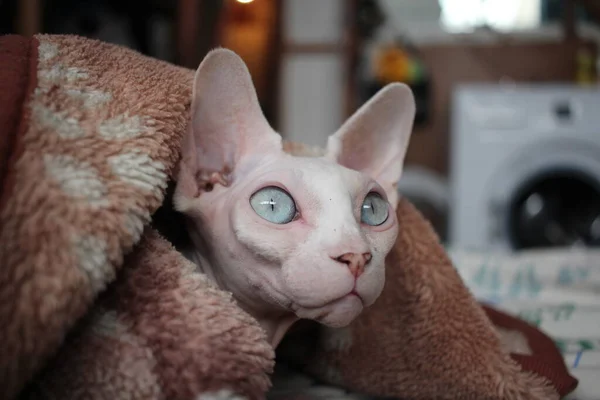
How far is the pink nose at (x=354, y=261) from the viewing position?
44 cm

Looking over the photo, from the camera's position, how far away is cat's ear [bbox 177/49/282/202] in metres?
Answer: 0.53

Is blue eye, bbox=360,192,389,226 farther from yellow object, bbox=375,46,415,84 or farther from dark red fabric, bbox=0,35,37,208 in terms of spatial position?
yellow object, bbox=375,46,415,84

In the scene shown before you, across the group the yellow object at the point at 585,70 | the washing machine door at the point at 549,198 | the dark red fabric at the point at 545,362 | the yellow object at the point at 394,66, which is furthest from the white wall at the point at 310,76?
the dark red fabric at the point at 545,362

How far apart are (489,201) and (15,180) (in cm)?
213

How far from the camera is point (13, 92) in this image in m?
0.43

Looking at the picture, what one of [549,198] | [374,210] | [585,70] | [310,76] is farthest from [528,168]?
[374,210]

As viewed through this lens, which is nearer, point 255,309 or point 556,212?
point 255,309

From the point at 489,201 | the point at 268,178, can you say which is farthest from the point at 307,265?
the point at 489,201

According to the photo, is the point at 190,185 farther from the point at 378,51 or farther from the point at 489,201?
the point at 378,51

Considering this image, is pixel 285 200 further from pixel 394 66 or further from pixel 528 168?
pixel 394 66

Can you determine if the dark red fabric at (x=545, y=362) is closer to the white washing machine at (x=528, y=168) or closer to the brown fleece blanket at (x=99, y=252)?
the brown fleece blanket at (x=99, y=252)

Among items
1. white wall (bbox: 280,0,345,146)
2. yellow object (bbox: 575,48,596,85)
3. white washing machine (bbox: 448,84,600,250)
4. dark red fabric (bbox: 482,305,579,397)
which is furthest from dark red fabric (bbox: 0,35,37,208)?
yellow object (bbox: 575,48,596,85)

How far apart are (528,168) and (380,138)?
6.03ft

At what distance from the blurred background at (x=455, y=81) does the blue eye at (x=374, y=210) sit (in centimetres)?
165
